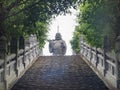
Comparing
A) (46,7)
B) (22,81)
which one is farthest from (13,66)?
(46,7)

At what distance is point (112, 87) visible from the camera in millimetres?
12430

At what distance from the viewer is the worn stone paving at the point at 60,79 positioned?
43.1ft

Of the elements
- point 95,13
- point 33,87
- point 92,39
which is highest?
point 95,13

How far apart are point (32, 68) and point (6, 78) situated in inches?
205

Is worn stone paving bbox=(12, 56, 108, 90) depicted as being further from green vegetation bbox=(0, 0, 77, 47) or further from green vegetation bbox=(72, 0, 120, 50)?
green vegetation bbox=(0, 0, 77, 47)

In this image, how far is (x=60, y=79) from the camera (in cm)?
1451

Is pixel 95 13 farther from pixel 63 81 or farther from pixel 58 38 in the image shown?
pixel 58 38

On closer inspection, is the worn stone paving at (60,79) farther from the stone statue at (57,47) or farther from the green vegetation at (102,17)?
the stone statue at (57,47)

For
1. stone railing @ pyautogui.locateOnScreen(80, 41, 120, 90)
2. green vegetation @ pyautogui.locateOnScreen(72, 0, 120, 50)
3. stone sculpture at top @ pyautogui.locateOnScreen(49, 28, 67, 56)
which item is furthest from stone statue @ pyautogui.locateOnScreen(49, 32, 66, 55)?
green vegetation @ pyautogui.locateOnScreen(72, 0, 120, 50)

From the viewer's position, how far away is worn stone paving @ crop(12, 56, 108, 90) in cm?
1315

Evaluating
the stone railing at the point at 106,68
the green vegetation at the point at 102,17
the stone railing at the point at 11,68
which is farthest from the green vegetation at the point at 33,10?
the stone railing at the point at 106,68

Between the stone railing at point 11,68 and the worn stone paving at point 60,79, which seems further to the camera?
the worn stone paving at point 60,79

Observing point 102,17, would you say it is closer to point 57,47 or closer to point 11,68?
point 11,68

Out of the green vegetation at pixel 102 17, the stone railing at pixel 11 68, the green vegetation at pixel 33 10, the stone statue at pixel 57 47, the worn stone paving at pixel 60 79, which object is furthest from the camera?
the stone statue at pixel 57 47
